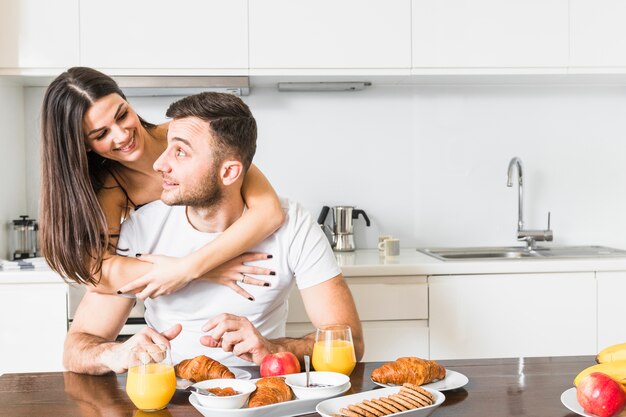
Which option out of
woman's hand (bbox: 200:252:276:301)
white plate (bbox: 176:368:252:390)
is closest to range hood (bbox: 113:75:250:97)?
woman's hand (bbox: 200:252:276:301)

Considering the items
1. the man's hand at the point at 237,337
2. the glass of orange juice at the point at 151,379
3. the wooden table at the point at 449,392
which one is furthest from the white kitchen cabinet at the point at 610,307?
the glass of orange juice at the point at 151,379

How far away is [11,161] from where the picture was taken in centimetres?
324

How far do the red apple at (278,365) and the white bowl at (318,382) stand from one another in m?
0.04

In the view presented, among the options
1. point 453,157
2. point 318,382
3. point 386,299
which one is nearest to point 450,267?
point 386,299

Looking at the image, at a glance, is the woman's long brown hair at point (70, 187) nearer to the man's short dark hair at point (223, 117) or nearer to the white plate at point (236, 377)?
the man's short dark hair at point (223, 117)

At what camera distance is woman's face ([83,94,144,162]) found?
6.58 feet

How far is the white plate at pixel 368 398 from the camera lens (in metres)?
1.29

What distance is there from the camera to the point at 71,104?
1.98 meters
